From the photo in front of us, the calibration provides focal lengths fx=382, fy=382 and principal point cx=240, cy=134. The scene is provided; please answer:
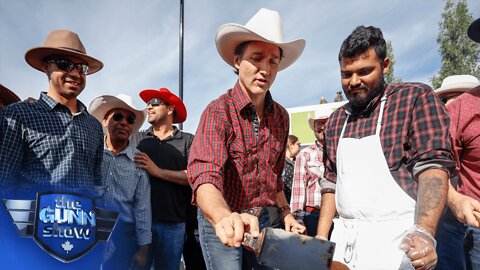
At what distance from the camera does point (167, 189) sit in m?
4.10

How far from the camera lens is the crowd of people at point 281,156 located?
1.90 meters

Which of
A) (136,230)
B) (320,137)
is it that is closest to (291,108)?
(320,137)

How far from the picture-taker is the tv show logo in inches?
96.0

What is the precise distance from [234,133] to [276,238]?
774mm

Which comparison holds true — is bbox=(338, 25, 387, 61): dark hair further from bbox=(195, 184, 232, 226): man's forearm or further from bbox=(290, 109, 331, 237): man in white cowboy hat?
bbox=(290, 109, 331, 237): man in white cowboy hat

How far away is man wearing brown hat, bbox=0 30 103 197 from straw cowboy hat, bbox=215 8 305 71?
4.36ft

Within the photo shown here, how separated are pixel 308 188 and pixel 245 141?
3.06 metres

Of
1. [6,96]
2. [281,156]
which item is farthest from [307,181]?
[6,96]

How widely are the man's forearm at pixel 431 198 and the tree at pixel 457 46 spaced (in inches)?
1048

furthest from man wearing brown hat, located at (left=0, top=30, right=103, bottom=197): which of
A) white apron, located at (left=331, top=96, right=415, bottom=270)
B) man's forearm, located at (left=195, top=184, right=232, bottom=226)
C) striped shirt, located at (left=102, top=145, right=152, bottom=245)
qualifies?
white apron, located at (left=331, top=96, right=415, bottom=270)

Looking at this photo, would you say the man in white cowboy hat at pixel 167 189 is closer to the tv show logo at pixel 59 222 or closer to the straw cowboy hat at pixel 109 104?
the straw cowboy hat at pixel 109 104

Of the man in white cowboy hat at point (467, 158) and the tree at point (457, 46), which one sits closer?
the man in white cowboy hat at point (467, 158)

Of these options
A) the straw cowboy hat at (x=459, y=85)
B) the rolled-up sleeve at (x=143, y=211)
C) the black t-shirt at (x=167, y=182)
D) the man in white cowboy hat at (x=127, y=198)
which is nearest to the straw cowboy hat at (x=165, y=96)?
the black t-shirt at (x=167, y=182)

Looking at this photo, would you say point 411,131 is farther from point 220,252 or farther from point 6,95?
point 6,95
